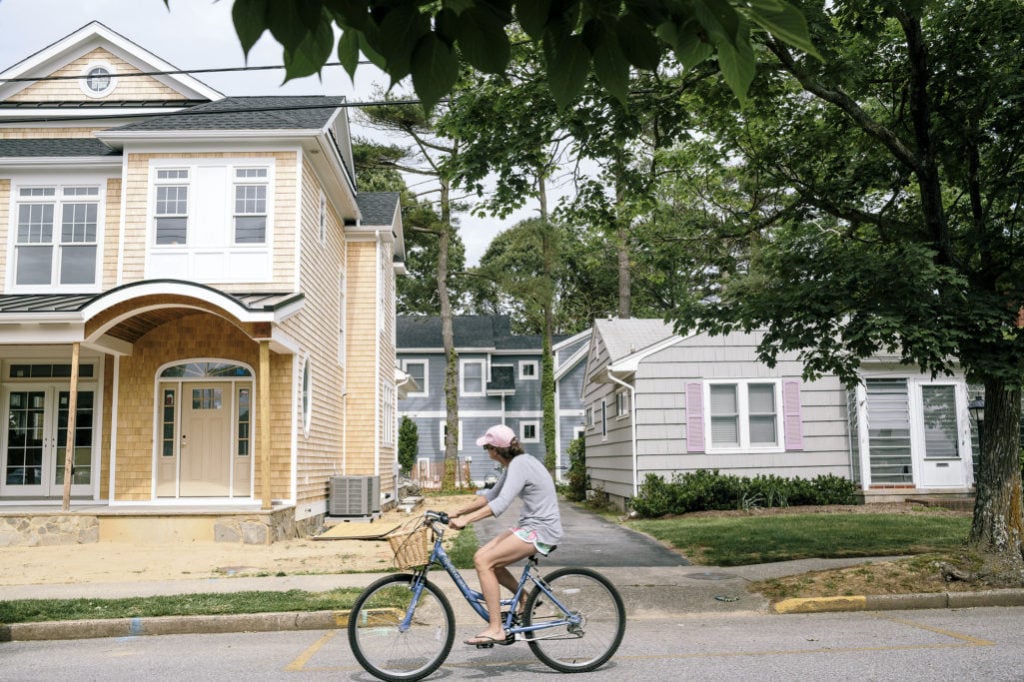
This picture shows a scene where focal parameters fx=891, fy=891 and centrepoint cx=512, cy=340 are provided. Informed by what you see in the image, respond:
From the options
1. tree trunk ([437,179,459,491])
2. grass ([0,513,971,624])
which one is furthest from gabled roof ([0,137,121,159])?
tree trunk ([437,179,459,491])

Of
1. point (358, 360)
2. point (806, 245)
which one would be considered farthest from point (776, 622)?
point (358, 360)

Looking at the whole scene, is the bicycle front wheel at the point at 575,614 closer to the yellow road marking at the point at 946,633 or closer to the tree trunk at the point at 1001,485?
the yellow road marking at the point at 946,633

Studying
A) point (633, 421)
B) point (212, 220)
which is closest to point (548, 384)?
point (633, 421)

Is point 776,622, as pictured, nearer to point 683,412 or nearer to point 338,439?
Result: point 683,412

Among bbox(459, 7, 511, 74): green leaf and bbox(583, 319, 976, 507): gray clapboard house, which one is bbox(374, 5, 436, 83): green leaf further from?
bbox(583, 319, 976, 507): gray clapboard house

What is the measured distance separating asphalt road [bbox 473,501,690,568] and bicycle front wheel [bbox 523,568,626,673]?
5275 millimetres

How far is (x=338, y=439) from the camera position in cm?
2117

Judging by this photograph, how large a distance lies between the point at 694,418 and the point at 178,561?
11.3m

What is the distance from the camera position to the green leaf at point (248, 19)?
6.55ft

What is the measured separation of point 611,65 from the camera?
2.19 meters

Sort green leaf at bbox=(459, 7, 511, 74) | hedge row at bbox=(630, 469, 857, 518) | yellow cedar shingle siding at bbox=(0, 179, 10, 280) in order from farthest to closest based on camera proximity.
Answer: hedge row at bbox=(630, 469, 857, 518) < yellow cedar shingle siding at bbox=(0, 179, 10, 280) < green leaf at bbox=(459, 7, 511, 74)

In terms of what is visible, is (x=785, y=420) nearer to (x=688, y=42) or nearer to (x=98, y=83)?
(x=98, y=83)

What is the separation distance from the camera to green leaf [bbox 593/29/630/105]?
7.15ft

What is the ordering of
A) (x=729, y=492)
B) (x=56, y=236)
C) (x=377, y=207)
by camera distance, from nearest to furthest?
(x=56, y=236)
(x=729, y=492)
(x=377, y=207)
